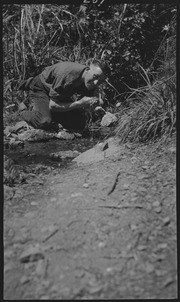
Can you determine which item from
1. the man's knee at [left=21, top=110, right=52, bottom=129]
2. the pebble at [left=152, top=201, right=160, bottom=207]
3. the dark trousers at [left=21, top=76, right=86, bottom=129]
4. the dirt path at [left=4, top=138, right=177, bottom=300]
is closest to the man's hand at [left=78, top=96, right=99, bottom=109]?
the dark trousers at [left=21, top=76, right=86, bottom=129]

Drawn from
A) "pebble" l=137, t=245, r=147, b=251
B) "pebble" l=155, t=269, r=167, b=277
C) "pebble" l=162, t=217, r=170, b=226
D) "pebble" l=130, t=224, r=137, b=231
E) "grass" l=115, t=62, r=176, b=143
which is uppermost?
"grass" l=115, t=62, r=176, b=143

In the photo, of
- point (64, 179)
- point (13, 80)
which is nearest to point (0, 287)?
point (64, 179)

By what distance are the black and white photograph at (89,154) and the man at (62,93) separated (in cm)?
1

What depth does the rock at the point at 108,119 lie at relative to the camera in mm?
3127

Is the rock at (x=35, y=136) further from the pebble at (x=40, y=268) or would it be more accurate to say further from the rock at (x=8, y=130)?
the pebble at (x=40, y=268)

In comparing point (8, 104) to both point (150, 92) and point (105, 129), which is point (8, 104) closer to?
point (105, 129)

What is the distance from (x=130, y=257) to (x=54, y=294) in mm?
414

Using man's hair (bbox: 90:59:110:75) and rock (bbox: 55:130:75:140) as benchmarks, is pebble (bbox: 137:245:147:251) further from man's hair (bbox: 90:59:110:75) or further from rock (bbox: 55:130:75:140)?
man's hair (bbox: 90:59:110:75)

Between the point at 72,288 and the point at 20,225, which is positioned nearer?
the point at 72,288

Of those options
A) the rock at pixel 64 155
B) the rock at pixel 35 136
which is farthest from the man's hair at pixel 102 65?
the rock at pixel 64 155

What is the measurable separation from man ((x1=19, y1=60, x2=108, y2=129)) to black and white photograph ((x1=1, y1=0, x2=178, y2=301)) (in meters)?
0.01

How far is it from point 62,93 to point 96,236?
162cm

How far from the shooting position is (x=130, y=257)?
1646 millimetres

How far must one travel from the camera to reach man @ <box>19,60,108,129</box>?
291cm
